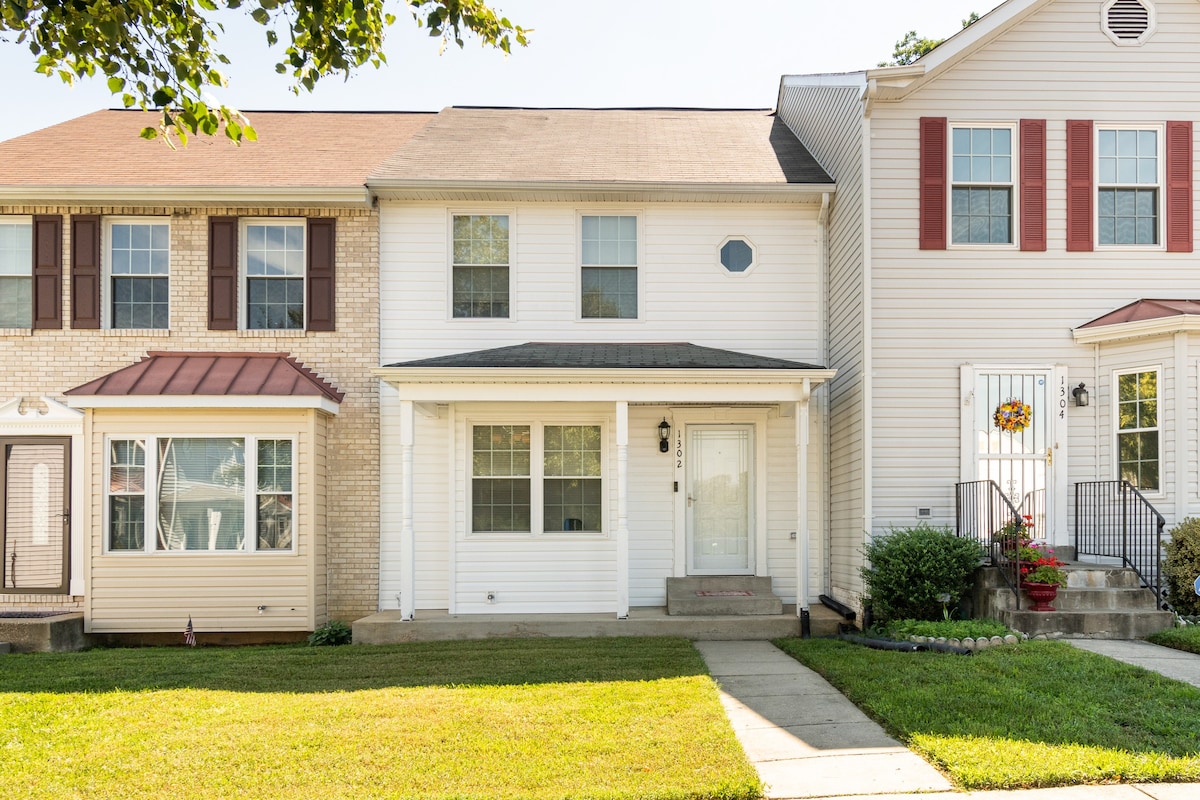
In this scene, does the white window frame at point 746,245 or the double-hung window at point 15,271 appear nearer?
the double-hung window at point 15,271

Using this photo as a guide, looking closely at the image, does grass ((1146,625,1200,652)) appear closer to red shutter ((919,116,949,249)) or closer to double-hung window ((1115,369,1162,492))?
double-hung window ((1115,369,1162,492))

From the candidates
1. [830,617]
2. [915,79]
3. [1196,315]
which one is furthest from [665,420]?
[1196,315]

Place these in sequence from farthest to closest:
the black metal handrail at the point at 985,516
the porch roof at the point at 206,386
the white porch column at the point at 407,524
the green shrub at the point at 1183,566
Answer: the porch roof at the point at 206,386 → the white porch column at the point at 407,524 → the black metal handrail at the point at 985,516 → the green shrub at the point at 1183,566

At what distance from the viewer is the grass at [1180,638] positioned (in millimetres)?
8203

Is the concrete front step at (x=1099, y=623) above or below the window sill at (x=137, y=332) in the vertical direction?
below

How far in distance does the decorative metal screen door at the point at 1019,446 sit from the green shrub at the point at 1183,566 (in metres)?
Answer: 1.23

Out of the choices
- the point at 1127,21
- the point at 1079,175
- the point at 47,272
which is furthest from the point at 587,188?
the point at 47,272

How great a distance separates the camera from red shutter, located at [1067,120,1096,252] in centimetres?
1047

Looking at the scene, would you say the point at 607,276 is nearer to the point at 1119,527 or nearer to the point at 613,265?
the point at 613,265

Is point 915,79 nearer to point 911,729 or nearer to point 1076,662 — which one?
point 1076,662

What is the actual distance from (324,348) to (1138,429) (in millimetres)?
9449

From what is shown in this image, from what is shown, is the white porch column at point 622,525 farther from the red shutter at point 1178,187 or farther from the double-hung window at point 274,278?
the red shutter at point 1178,187

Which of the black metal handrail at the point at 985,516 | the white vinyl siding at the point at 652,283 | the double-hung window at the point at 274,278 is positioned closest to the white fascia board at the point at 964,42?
the white vinyl siding at the point at 652,283

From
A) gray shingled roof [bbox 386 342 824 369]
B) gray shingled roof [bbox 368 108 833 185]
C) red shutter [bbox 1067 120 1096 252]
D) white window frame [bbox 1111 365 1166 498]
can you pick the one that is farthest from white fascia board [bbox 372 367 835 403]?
red shutter [bbox 1067 120 1096 252]
